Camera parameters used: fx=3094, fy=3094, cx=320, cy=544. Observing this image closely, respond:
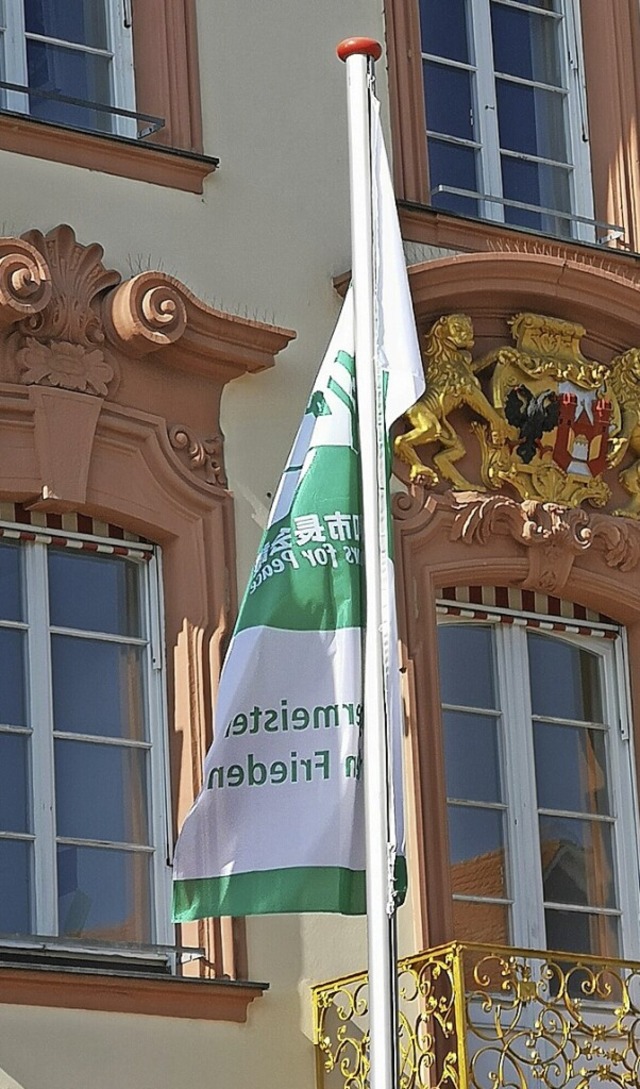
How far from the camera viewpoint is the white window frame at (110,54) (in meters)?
11.7

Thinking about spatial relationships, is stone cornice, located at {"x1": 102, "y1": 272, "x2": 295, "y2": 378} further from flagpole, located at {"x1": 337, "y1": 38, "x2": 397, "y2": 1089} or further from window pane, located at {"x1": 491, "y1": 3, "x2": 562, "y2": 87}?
window pane, located at {"x1": 491, "y1": 3, "x2": 562, "y2": 87}

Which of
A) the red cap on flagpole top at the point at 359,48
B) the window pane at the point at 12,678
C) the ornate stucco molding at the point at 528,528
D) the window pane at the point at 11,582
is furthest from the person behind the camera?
the ornate stucco molding at the point at 528,528

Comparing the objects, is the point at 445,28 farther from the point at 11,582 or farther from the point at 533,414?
the point at 11,582

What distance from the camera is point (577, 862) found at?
39.5ft

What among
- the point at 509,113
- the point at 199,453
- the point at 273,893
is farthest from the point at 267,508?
the point at 509,113

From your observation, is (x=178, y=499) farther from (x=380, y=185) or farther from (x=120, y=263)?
(x=380, y=185)

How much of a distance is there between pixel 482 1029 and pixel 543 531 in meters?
1.99

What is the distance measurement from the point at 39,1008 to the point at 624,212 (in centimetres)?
458

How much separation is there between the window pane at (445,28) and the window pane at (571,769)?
289 cm

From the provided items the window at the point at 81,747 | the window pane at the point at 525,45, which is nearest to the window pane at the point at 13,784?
the window at the point at 81,747

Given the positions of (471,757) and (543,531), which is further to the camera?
(543,531)

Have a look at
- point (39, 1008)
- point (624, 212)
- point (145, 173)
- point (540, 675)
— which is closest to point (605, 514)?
point (540, 675)

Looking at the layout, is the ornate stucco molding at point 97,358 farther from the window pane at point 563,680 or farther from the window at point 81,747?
the window pane at point 563,680

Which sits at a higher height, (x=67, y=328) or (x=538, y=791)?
(x=67, y=328)
